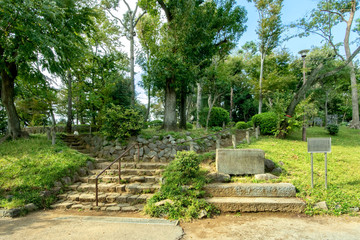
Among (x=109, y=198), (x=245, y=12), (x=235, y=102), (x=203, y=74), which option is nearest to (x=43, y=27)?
(x=109, y=198)

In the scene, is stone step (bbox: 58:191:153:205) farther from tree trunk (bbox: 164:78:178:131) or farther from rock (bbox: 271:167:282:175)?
tree trunk (bbox: 164:78:178:131)

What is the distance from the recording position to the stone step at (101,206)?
15.3 feet

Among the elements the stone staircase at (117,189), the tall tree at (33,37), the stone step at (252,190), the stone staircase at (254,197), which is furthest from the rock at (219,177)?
the tall tree at (33,37)

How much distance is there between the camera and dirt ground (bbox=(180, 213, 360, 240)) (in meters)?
3.38

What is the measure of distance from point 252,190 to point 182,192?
1759mm

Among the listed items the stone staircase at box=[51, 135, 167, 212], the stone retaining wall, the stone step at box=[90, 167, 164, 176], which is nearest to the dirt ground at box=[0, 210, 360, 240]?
the stone staircase at box=[51, 135, 167, 212]

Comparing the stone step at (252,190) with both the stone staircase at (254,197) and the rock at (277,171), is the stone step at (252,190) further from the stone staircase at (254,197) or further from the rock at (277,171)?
the rock at (277,171)

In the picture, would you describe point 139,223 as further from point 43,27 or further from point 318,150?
point 43,27

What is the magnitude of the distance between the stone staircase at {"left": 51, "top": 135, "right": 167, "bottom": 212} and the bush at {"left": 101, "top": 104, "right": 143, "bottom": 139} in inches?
60.1

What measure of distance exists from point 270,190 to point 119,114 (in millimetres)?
6239

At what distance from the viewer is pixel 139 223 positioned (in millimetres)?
3941

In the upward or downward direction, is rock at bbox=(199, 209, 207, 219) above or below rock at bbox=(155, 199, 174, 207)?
below

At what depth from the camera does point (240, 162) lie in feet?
18.2

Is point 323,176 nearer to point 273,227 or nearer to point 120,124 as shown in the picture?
point 273,227
